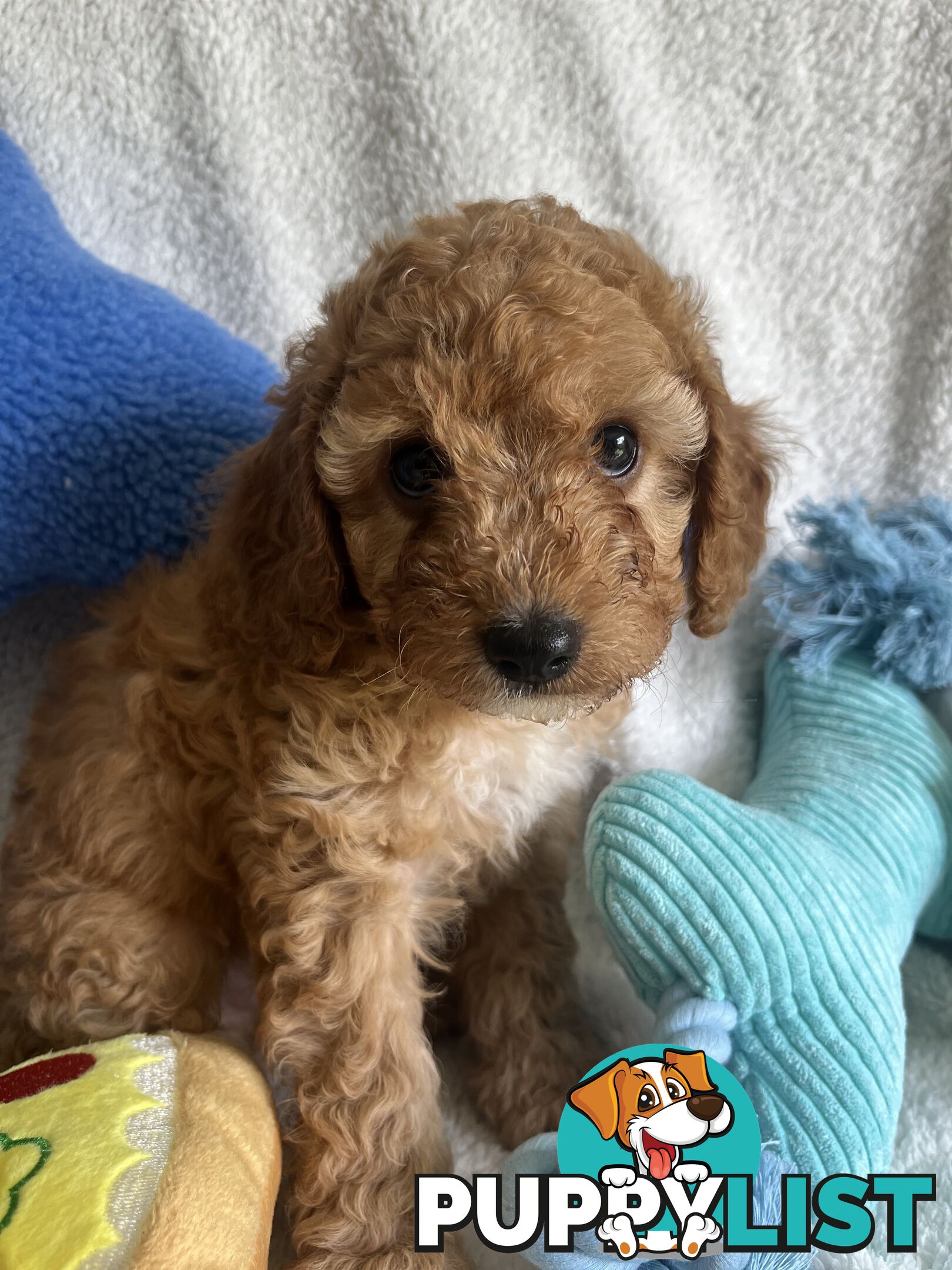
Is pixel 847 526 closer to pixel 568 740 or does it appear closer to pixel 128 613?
pixel 568 740

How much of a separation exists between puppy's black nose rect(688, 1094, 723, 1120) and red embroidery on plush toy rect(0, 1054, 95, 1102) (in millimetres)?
941

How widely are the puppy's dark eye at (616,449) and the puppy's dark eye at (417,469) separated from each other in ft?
0.81

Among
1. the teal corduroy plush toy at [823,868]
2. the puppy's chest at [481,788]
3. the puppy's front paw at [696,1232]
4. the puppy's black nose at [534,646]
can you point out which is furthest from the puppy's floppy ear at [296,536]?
the puppy's front paw at [696,1232]

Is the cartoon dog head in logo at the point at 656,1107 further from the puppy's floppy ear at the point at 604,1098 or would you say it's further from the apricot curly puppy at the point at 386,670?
the apricot curly puppy at the point at 386,670

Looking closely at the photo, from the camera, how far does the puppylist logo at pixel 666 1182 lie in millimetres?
1471

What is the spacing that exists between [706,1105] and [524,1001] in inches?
25.9

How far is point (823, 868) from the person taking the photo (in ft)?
5.98

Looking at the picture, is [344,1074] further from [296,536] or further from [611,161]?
[611,161]

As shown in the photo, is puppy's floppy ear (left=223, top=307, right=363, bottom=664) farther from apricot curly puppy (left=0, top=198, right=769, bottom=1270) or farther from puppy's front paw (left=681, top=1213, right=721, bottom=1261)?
puppy's front paw (left=681, top=1213, right=721, bottom=1261)

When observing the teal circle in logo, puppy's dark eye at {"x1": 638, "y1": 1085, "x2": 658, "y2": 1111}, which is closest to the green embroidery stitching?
the teal circle in logo

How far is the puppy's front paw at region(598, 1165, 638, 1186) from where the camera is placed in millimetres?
1471

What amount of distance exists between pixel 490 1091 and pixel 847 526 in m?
1.40

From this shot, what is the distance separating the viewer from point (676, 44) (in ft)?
8.14

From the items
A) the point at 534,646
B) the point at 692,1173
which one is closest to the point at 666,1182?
the point at 692,1173
